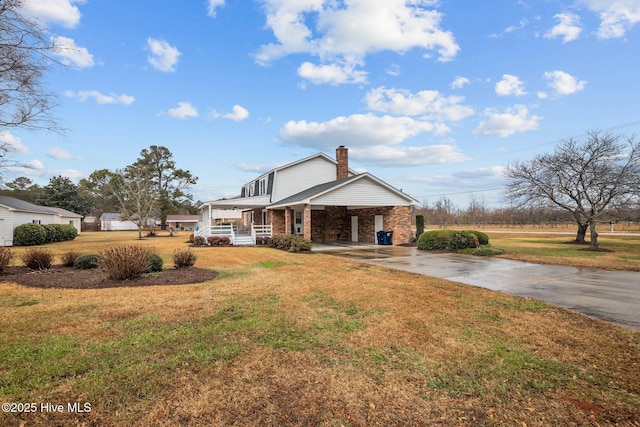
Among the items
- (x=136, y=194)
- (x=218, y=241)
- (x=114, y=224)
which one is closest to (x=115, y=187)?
(x=114, y=224)

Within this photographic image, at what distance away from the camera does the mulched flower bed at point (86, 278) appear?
7.67 meters

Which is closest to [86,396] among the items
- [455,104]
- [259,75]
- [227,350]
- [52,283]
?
[227,350]

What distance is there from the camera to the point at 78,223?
141 feet

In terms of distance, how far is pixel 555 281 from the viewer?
27.5 ft

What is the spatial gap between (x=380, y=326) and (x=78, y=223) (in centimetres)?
5143

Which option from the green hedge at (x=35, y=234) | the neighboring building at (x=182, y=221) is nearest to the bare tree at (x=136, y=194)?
the green hedge at (x=35, y=234)

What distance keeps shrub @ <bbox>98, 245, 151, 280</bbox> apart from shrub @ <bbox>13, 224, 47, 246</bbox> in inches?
885

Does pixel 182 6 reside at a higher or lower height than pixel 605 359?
higher

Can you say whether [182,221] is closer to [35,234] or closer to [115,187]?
[115,187]

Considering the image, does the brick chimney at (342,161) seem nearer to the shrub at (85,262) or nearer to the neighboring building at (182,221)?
the shrub at (85,262)

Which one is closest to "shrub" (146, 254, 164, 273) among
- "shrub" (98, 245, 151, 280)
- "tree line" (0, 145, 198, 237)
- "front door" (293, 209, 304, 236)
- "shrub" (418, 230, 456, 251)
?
"shrub" (98, 245, 151, 280)

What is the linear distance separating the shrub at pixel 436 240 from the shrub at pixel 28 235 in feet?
94.2

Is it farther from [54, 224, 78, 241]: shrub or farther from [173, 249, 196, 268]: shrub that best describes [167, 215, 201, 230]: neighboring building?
[173, 249, 196, 268]: shrub

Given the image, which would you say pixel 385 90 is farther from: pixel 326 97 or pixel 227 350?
pixel 227 350
